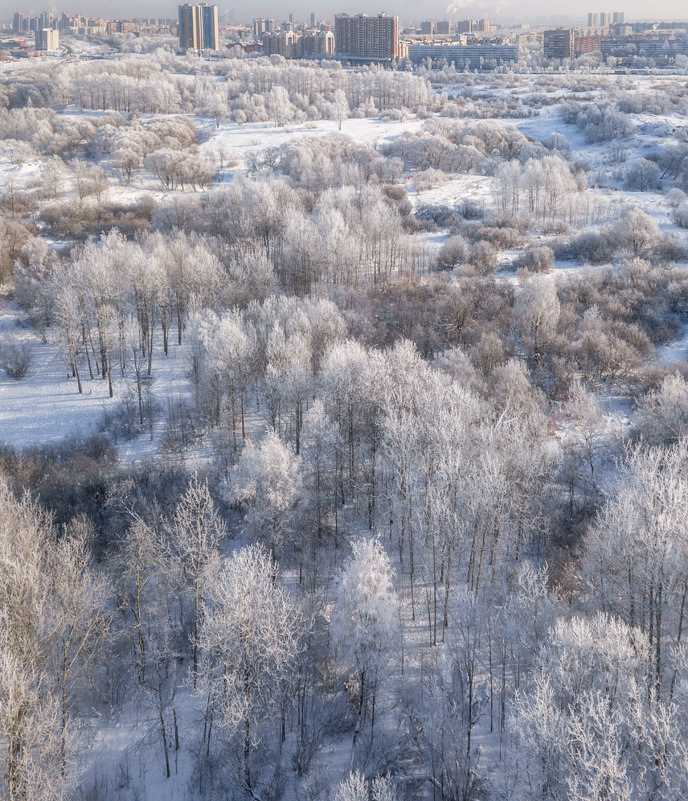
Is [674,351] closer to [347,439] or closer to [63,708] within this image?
[347,439]

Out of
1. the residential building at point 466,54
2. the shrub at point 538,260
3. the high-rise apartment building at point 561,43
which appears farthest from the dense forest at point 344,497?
the high-rise apartment building at point 561,43

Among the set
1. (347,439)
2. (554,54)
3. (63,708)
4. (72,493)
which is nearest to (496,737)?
(63,708)

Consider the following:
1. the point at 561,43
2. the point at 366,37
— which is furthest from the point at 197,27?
the point at 561,43

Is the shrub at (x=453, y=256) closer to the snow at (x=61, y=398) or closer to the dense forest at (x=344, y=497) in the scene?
the dense forest at (x=344, y=497)

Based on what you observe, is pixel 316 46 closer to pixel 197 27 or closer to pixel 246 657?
pixel 197 27

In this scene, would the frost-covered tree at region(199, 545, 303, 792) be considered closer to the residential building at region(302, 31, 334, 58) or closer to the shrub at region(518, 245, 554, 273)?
the shrub at region(518, 245, 554, 273)

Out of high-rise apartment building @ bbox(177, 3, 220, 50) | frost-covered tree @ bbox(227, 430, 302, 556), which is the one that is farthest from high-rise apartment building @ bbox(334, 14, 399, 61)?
frost-covered tree @ bbox(227, 430, 302, 556)
